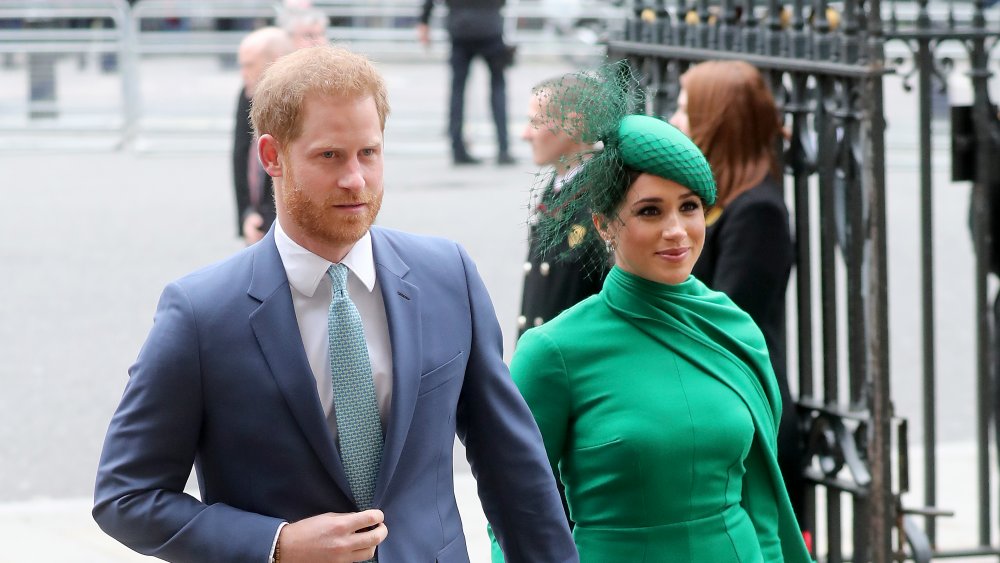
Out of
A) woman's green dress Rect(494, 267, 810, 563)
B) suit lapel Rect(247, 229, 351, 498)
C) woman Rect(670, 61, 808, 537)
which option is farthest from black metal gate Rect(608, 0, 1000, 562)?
suit lapel Rect(247, 229, 351, 498)

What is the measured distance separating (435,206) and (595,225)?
912 cm

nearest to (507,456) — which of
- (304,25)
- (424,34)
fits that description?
(304,25)

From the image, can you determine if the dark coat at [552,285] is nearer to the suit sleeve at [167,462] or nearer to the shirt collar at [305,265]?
the shirt collar at [305,265]

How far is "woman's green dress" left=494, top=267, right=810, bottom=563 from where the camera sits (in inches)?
120

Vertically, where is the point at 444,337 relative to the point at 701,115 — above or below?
below

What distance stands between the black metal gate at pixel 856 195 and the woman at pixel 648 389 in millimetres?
1109

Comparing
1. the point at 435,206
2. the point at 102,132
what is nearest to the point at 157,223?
the point at 435,206

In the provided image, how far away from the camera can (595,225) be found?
10.5 feet

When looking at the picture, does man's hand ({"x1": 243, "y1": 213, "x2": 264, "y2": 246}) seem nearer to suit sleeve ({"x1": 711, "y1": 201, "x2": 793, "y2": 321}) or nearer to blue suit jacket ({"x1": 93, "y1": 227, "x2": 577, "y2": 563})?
suit sleeve ({"x1": 711, "y1": 201, "x2": 793, "y2": 321})

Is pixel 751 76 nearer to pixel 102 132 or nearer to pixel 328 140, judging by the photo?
pixel 328 140

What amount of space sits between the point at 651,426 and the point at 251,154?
4.19 meters

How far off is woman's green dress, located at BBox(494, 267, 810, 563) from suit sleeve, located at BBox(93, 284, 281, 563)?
827 mm

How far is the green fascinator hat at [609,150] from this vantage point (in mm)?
3068

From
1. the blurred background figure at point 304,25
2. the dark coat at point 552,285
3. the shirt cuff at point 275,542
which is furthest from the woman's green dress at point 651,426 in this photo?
the blurred background figure at point 304,25
